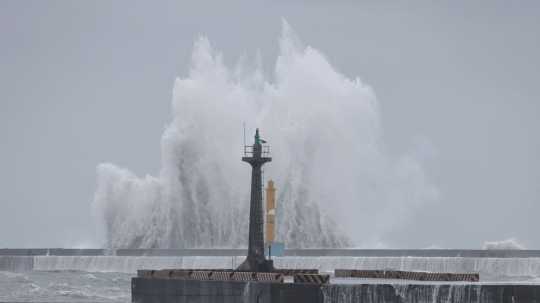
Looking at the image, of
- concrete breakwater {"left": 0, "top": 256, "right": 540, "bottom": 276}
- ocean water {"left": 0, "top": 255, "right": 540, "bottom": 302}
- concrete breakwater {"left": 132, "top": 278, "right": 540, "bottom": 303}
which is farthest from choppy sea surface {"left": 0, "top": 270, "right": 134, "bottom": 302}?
concrete breakwater {"left": 132, "top": 278, "right": 540, "bottom": 303}

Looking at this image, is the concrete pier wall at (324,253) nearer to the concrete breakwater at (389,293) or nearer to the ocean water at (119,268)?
the ocean water at (119,268)

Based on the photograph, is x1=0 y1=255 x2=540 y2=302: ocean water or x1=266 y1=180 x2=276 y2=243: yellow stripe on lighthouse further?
x1=266 y1=180 x2=276 y2=243: yellow stripe on lighthouse

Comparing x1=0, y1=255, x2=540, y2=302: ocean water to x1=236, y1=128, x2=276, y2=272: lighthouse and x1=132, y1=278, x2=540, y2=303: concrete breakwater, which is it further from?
x1=132, y1=278, x2=540, y2=303: concrete breakwater

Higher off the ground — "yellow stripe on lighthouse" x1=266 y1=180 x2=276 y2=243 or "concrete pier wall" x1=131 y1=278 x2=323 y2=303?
"yellow stripe on lighthouse" x1=266 y1=180 x2=276 y2=243

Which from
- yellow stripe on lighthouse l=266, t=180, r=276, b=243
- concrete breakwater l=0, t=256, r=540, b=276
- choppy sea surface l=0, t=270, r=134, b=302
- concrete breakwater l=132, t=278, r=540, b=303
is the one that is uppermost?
yellow stripe on lighthouse l=266, t=180, r=276, b=243

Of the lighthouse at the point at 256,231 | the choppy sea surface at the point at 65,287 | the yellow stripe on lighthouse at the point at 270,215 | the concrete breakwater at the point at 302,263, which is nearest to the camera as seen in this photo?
the lighthouse at the point at 256,231

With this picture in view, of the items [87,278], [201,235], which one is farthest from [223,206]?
[87,278]

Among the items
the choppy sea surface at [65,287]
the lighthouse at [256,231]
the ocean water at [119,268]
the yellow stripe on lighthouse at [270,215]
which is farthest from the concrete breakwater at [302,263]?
the lighthouse at [256,231]

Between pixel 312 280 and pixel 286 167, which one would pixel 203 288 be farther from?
pixel 286 167

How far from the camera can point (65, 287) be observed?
47.9 metres

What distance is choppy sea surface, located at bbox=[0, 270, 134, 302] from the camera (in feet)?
144

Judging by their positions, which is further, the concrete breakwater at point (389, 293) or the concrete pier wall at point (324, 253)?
the concrete pier wall at point (324, 253)

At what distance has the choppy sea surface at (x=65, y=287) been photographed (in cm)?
4404

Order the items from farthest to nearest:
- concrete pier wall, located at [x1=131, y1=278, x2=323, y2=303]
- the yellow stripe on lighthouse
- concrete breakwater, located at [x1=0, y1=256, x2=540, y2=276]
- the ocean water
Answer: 1. the yellow stripe on lighthouse
2. concrete breakwater, located at [x1=0, y1=256, x2=540, y2=276]
3. the ocean water
4. concrete pier wall, located at [x1=131, y1=278, x2=323, y2=303]
